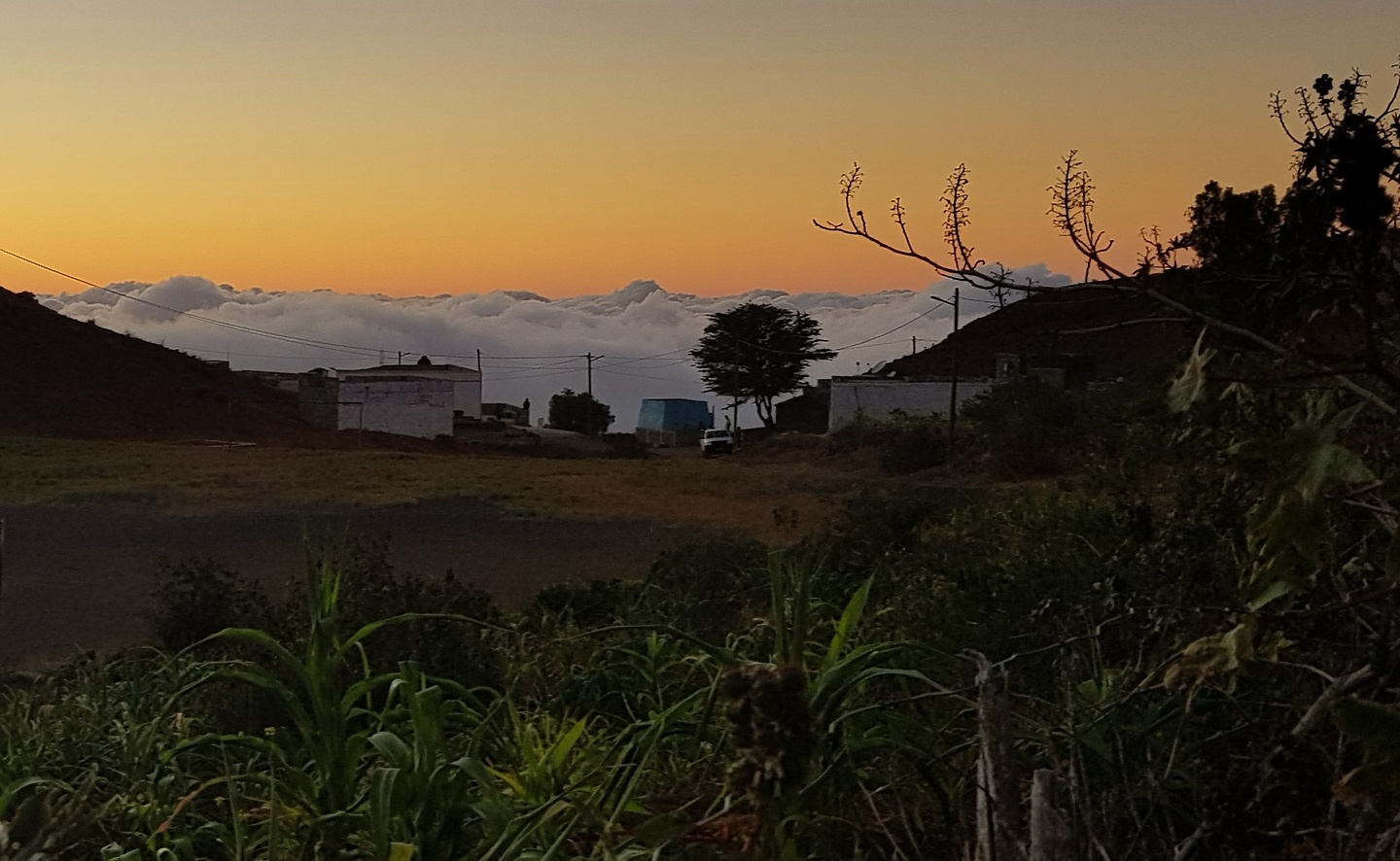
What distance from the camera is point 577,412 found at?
3255 inches

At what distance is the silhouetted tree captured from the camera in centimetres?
8225

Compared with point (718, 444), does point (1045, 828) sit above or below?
below

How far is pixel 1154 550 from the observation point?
151 inches

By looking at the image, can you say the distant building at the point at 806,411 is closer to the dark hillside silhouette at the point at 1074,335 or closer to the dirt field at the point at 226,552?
the dark hillside silhouette at the point at 1074,335

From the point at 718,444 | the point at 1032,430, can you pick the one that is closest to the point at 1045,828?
the point at 1032,430

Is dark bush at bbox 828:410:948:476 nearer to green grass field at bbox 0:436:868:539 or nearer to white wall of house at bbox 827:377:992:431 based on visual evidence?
green grass field at bbox 0:436:868:539

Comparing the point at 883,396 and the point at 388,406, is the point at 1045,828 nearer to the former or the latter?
the point at 883,396

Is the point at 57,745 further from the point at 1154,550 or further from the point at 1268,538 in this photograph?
the point at 1268,538

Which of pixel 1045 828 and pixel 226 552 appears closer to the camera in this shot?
pixel 1045 828

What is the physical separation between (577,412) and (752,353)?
1266 centimetres

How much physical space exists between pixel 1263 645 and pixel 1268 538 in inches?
19.1

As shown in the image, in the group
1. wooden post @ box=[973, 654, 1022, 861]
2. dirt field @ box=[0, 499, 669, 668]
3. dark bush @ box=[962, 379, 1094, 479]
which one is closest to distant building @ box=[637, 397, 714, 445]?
dark bush @ box=[962, 379, 1094, 479]

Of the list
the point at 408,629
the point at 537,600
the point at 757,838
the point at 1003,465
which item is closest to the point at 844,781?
the point at 757,838

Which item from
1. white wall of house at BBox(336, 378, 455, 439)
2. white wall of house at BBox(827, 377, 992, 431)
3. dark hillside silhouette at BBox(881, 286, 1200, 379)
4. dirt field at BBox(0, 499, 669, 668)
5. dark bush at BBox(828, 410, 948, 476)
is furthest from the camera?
white wall of house at BBox(336, 378, 455, 439)
